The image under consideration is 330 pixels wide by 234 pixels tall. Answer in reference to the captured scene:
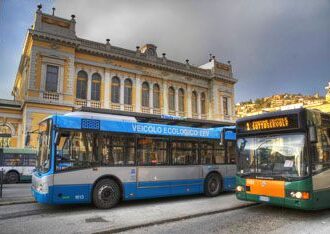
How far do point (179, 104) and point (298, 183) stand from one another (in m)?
30.3

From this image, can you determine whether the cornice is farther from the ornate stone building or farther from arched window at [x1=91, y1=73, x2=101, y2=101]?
arched window at [x1=91, y1=73, x2=101, y2=101]

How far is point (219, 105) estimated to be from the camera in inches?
1580

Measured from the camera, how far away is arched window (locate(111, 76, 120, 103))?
106ft

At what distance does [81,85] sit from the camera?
30.5m

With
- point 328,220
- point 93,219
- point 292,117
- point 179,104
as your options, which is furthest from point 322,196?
point 179,104

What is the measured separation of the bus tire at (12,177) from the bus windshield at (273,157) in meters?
17.8

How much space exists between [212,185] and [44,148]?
6.59 meters

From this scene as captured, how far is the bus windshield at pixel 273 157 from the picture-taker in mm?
7746

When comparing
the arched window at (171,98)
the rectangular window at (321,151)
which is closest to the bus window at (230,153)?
the rectangular window at (321,151)

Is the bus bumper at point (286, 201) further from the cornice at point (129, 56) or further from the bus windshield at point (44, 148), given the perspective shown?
the cornice at point (129, 56)

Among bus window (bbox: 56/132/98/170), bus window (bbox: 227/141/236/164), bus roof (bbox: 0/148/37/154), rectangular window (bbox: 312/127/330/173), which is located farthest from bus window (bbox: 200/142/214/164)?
bus roof (bbox: 0/148/37/154)

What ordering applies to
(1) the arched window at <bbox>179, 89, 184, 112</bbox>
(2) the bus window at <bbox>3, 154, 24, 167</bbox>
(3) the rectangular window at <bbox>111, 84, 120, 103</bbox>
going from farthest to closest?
(1) the arched window at <bbox>179, 89, 184, 112</bbox> < (3) the rectangular window at <bbox>111, 84, 120, 103</bbox> < (2) the bus window at <bbox>3, 154, 24, 167</bbox>

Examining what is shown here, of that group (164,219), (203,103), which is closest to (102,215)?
(164,219)

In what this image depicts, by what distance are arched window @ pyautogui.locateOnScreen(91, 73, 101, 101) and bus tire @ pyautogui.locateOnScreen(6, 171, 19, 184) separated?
37.5 ft
